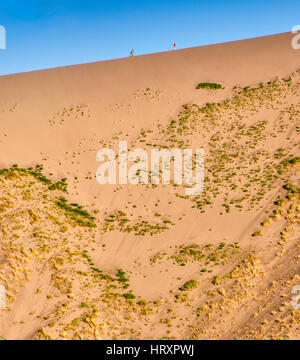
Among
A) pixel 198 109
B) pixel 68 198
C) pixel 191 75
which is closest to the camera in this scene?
pixel 68 198

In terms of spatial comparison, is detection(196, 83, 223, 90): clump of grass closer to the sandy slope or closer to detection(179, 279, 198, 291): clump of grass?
the sandy slope

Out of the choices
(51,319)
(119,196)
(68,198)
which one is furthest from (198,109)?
(51,319)

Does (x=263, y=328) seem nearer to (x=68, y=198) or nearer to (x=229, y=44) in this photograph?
(x=68, y=198)

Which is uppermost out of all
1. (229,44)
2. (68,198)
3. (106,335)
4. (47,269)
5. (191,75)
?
(229,44)

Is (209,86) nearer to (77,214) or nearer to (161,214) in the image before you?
(161,214)

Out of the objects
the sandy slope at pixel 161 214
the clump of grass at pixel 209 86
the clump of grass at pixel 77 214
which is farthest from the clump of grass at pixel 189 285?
the clump of grass at pixel 209 86

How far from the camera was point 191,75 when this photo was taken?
138 ft

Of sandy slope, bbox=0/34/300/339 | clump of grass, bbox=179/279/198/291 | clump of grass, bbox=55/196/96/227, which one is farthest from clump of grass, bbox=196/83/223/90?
clump of grass, bbox=179/279/198/291

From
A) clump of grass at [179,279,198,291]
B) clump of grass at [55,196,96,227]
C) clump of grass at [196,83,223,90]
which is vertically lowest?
clump of grass at [179,279,198,291]

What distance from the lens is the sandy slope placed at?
47.5 ft

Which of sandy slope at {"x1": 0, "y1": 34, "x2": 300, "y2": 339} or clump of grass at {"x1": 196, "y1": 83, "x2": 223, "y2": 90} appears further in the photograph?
clump of grass at {"x1": 196, "y1": 83, "x2": 223, "y2": 90}

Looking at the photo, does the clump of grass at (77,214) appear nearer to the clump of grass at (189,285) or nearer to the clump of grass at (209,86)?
the clump of grass at (189,285)

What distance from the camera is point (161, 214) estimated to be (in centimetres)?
2172

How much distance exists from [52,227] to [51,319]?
258 inches
